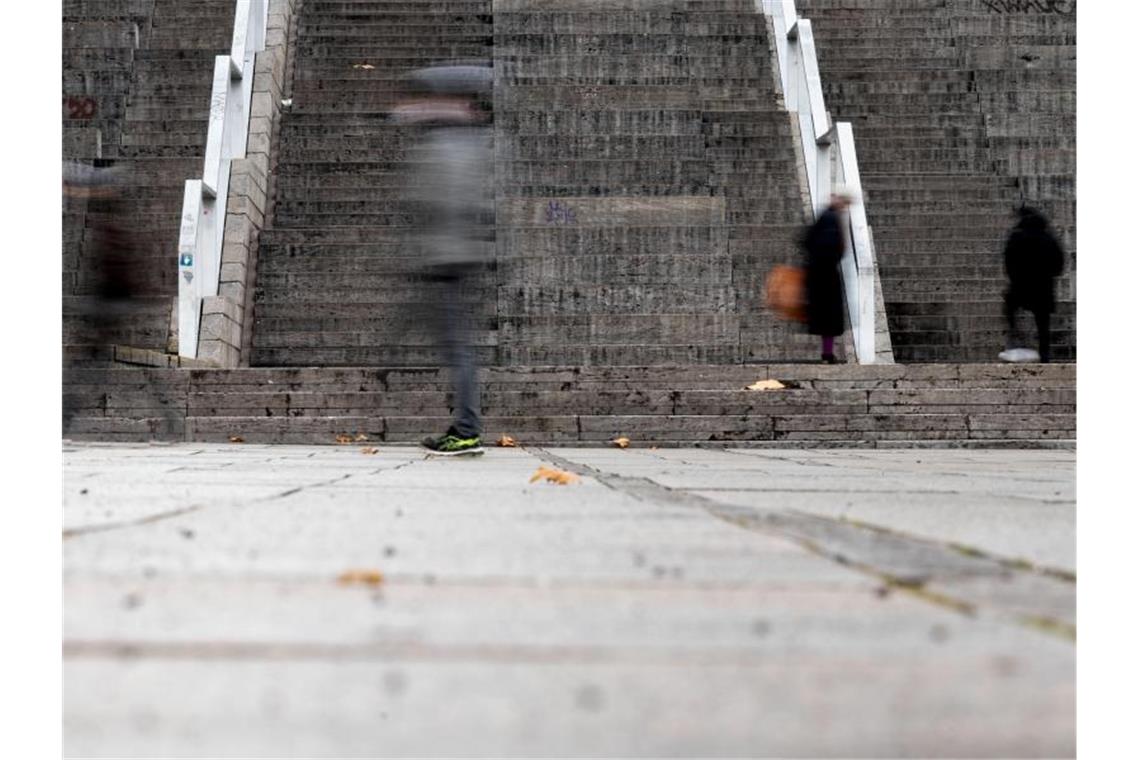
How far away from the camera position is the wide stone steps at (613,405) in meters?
8.44

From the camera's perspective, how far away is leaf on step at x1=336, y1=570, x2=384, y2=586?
5.98 ft

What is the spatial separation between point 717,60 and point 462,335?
33.2ft

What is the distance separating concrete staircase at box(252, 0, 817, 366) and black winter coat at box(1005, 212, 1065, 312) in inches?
79.4

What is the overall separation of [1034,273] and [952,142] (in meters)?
4.17

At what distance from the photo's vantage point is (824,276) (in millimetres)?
10430

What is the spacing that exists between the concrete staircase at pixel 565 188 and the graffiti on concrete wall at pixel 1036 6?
4102 mm

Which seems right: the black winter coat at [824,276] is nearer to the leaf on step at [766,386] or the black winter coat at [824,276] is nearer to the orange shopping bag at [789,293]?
the orange shopping bag at [789,293]

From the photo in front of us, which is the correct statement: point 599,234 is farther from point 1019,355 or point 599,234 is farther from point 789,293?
point 1019,355

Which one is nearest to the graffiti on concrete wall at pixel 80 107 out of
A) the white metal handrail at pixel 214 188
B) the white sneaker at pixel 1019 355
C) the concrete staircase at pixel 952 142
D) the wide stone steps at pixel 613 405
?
the white metal handrail at pixel 214 188

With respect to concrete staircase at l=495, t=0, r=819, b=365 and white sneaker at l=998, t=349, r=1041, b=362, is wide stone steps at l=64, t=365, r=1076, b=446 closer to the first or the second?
white sneaker at l=998, t=349, r=1041, b=362

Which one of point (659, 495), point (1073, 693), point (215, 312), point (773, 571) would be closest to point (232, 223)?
point (215, 312)

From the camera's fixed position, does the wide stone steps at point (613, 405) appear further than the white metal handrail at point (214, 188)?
No

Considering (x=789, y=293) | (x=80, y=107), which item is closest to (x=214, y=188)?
(x=80, y=107)

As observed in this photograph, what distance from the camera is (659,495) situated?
12.4ft
